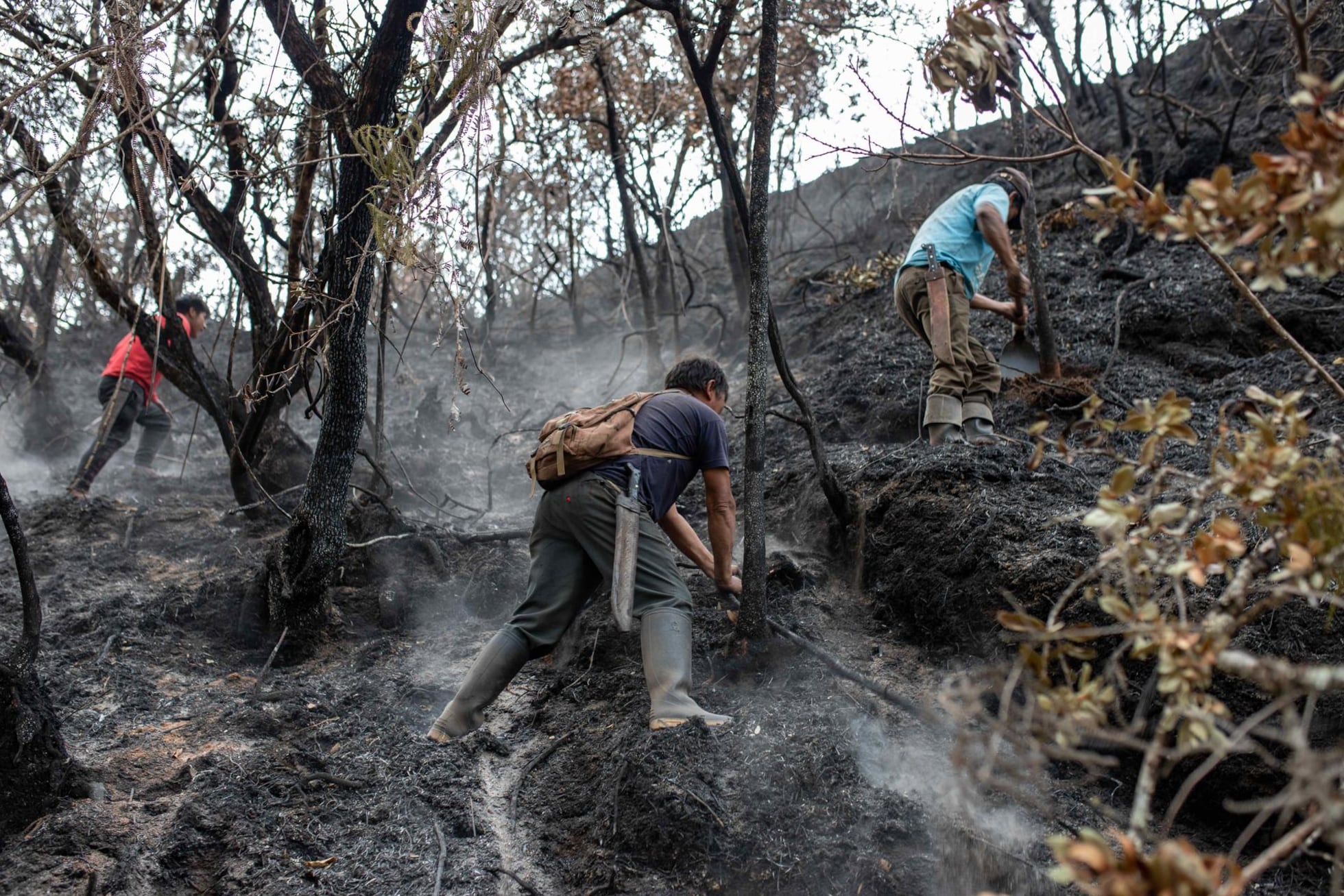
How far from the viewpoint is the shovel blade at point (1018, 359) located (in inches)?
215

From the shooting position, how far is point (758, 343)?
12.4 feet

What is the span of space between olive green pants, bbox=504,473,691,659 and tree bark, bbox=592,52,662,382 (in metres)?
4.82

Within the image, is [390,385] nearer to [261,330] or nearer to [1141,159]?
[261,330]

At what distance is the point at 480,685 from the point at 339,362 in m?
1.78

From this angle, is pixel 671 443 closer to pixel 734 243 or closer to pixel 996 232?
pixel 996 232

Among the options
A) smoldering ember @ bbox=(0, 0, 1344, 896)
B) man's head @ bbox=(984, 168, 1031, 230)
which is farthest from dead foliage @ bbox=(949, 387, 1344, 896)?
man's head @ bbox=(984, 168, 1031, 230)

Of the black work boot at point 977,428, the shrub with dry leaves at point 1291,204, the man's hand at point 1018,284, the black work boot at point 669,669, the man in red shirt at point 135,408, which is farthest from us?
the man in red shirt at point 135,408

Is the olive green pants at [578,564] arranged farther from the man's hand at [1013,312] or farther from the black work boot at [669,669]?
the man's hand at [1013,312]

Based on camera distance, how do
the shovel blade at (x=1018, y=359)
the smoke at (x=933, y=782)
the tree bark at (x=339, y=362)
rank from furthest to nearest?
the shovel blade at (x=1018, y=359)
the tree bark at (x=339, y=362)
the smoke at (x=933, y=782)

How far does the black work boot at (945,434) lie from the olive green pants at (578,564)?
1888mm

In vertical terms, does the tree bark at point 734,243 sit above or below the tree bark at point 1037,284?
above

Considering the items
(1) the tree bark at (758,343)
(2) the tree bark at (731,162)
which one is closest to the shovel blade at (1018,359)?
(2) the tree bark at (731,162)

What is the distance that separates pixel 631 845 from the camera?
2850mm

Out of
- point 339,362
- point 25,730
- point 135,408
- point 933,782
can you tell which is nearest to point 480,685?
point 25,730
